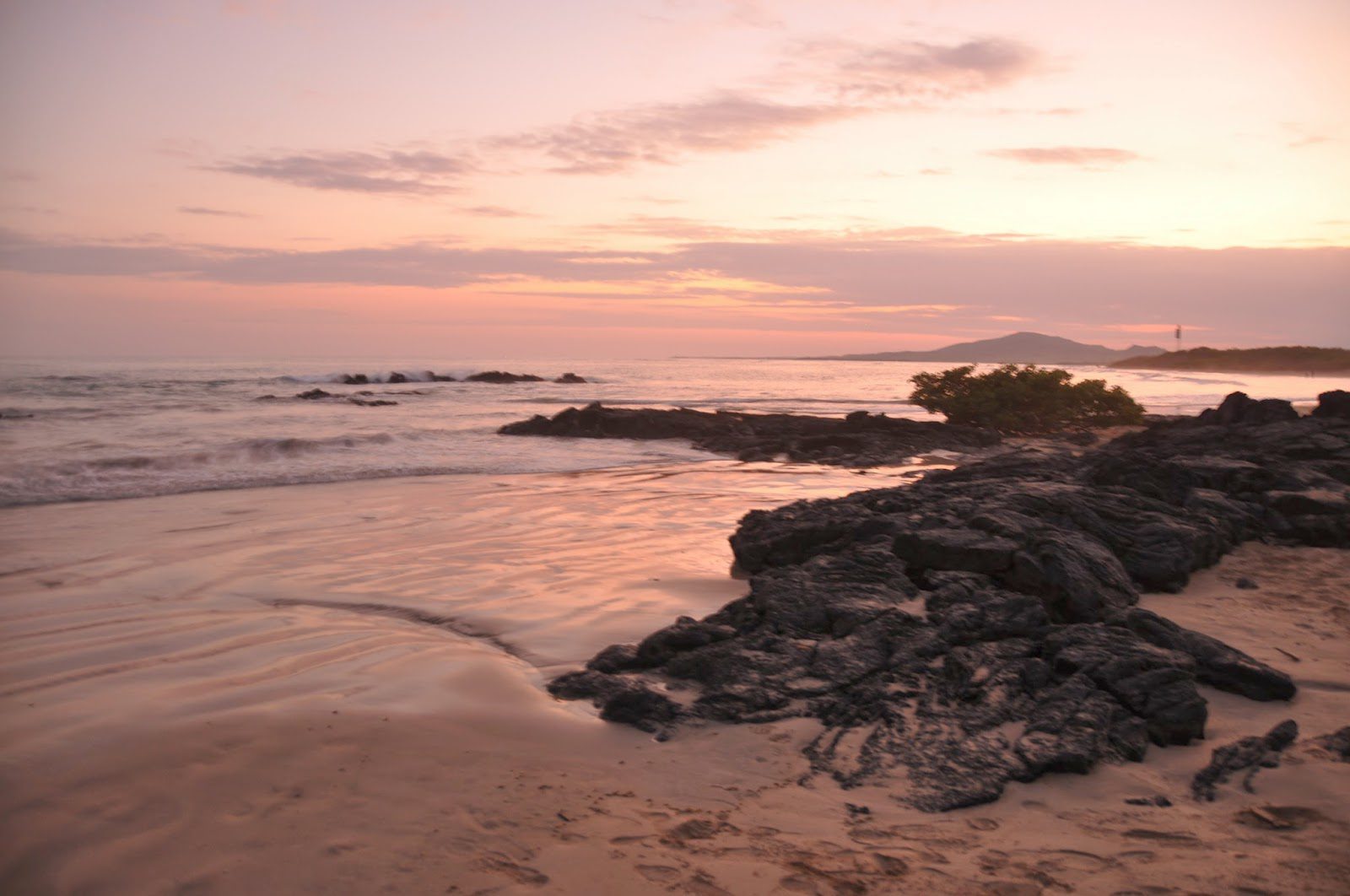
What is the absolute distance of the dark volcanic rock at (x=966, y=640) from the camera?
14.0 ft

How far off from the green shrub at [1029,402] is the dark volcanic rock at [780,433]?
6.98 feet

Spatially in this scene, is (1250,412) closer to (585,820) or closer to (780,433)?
(780,433)

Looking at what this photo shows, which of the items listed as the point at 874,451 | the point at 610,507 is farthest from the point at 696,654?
the point at 874,451

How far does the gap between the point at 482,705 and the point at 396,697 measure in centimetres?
52

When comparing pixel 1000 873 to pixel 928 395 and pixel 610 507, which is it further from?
pixel 928 395

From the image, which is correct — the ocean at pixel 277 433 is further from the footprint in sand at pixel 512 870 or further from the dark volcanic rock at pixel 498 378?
the footprint in sand at pixel 512 870

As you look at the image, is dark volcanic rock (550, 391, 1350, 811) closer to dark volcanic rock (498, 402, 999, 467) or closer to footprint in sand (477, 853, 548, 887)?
footprint in sand (477, 853, 548, 887)

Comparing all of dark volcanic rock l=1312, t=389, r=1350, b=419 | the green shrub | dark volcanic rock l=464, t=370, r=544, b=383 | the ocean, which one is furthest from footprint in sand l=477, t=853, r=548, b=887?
dark volcanic rock l=464, t=370, r=544, b=383

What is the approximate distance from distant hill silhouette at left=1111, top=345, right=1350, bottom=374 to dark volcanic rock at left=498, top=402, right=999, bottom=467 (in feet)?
290

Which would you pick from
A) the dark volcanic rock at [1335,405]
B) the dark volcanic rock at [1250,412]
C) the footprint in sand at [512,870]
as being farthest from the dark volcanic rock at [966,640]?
the dark volcanic rock at [1335,405]

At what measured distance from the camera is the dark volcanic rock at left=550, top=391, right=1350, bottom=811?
4.27 m

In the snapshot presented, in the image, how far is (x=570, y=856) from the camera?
3.44 meters

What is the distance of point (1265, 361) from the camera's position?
108 m

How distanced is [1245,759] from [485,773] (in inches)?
144
